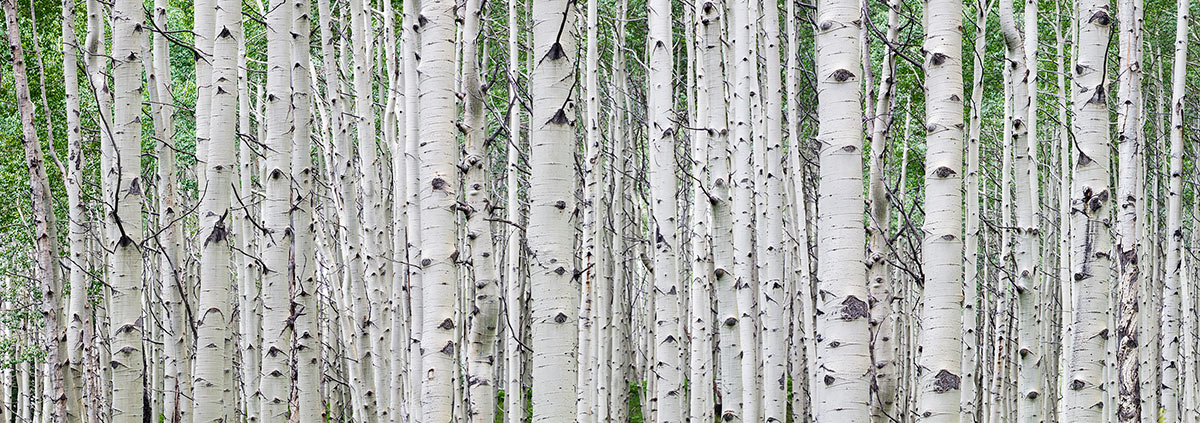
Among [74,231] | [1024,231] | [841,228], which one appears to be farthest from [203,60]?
[1024,231]

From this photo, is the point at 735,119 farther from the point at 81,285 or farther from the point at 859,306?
the point at 81,285

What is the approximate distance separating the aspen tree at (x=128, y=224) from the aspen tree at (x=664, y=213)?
218 cm

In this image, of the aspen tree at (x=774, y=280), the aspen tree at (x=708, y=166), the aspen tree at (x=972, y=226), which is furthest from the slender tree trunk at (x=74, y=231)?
the aspen tree at (x=972, y=226)

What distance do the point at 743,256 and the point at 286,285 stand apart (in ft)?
7.03

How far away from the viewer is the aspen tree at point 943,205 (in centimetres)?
283

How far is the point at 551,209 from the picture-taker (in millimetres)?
2936

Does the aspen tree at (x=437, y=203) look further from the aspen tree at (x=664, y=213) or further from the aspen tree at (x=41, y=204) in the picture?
the aspen tree at (x=664, y=213)

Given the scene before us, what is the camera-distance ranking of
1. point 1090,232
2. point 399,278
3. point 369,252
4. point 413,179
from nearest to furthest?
point 1090,232
point 413,179
point 399,278
point 369,252

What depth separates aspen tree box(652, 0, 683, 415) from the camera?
5.03 meters

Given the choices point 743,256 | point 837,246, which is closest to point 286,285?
point 743,256

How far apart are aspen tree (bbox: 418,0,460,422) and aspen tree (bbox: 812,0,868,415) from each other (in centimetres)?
111

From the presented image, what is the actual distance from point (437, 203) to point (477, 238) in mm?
462

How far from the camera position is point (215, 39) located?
12.9 feet

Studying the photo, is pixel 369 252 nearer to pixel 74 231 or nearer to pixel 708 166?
pixel 74 231
